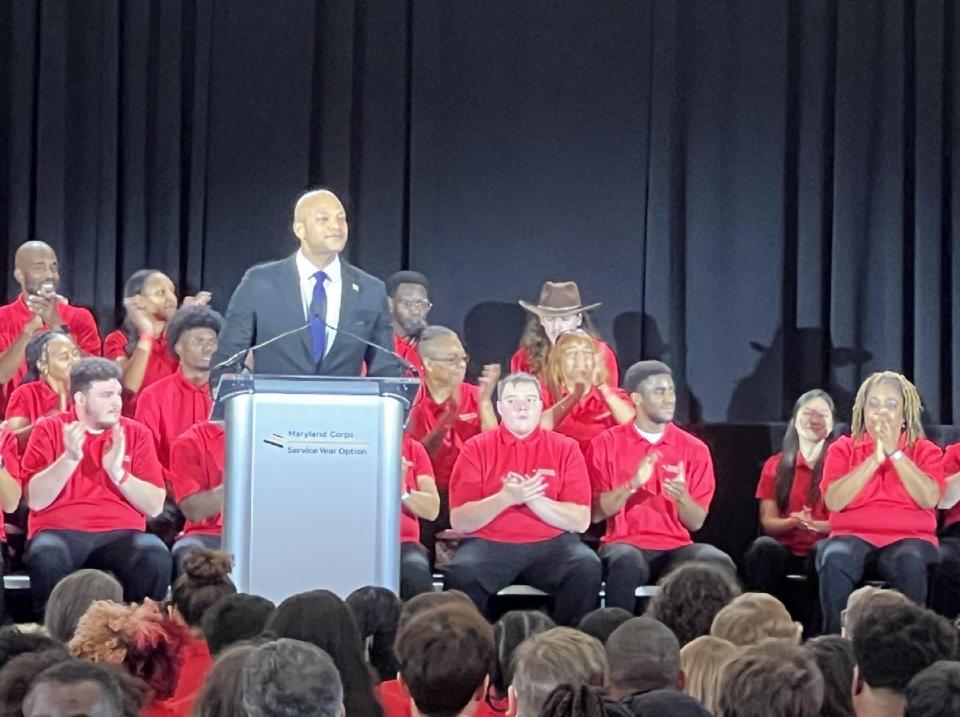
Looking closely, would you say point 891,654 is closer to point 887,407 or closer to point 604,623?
point 604,623

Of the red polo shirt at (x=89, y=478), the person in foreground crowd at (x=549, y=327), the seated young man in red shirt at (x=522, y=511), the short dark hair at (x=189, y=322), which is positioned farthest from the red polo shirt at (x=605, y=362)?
the red polo shirt at (x=89, y=478)

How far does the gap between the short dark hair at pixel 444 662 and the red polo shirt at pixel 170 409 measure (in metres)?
3.42

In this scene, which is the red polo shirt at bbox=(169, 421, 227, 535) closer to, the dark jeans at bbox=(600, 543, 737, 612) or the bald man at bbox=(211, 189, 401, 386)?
the bald man at bbox=(211, 189, 401, 386)

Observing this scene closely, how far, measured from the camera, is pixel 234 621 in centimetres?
354

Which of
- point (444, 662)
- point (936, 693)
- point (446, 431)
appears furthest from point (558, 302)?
point (936, 693)

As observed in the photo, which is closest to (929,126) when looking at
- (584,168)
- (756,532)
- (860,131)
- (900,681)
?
(860,131)

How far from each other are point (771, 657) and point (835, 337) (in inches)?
211

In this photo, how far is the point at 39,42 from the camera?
762 centimetres

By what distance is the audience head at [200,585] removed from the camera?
3959 mm

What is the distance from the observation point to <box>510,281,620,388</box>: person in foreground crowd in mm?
7176

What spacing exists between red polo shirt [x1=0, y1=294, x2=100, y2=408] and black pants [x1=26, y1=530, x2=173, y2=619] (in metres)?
1.30

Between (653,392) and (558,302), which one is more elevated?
(558,302)

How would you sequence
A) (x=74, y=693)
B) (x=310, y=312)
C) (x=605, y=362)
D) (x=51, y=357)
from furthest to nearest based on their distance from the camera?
1. (x=605, y=362)
2. (x=51, y=357)
3. (x=310, y=312)
4. (x=74, y=693)

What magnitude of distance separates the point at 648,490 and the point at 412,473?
2.98 ft
